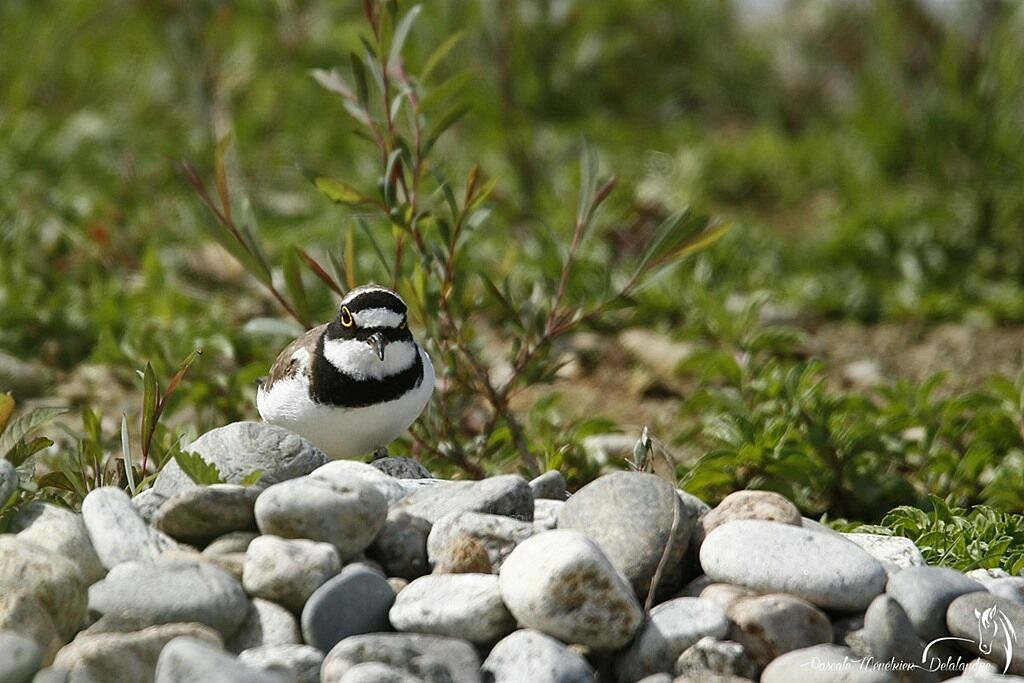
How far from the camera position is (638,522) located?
3309 mm

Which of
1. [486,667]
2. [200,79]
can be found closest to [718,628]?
[486,667]

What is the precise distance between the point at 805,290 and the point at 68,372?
11.6ft

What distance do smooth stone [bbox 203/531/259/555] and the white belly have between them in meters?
0.73

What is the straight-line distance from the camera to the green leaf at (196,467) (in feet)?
11.2

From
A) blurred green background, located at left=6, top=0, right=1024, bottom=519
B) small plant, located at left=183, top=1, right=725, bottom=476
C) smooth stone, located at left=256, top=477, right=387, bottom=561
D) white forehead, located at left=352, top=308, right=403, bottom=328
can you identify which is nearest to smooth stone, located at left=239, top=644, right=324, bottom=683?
smooth stone, located at left=256, top=477, right=387, bottom=561

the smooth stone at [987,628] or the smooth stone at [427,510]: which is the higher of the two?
the smooth stone at [427,510]

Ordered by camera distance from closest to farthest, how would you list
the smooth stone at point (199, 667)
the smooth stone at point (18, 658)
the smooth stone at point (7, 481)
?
the smooth stone at point (199, 667) < the smooth stone at point (18, 658) < the smooth stone at point (7, 481)

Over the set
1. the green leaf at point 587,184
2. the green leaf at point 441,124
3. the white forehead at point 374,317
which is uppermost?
the green leaf at point 441,124

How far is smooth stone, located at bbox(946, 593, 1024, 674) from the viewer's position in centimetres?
312

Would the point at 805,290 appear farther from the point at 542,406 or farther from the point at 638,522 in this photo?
the point at 638,522

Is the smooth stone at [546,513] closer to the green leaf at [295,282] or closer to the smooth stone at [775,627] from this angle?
the smooth stone at [775,627]

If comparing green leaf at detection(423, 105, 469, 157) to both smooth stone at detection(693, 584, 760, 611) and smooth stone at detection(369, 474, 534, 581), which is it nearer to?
smooth stone at detection(369, 474, 534, 581)

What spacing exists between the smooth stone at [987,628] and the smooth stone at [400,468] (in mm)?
1552

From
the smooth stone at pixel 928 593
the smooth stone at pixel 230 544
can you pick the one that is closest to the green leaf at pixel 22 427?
the smooth stone at pixel 230 544
